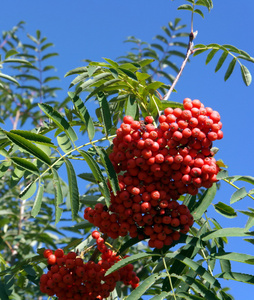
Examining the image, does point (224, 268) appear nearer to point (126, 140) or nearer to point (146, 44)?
point (126, 140)

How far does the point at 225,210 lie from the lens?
91.1 inches

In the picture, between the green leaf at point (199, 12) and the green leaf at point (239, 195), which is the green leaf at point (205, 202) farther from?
the green leaf at point (199, 12)

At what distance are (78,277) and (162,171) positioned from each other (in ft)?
2.79

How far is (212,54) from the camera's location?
10.2 ft

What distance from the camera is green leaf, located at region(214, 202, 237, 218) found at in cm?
229

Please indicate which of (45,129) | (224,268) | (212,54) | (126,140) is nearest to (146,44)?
(212,54)

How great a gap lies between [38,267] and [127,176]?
3.91ft

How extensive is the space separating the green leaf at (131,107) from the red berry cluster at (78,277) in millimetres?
792

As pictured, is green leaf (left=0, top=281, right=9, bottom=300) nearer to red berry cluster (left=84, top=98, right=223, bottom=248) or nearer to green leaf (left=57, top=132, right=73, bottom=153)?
red berry cluster (left=84, top=98, right=223, bottom=248)

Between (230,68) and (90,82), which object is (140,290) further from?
(230,68)

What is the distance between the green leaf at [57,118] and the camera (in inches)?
90.0

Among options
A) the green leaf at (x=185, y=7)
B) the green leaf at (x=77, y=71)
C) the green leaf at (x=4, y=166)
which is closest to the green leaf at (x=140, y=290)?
the green leaf at (x=4, y=166)

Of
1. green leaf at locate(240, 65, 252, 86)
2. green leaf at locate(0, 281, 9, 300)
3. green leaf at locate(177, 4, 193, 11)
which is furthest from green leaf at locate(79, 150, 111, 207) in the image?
green leaf at locate(177, 4, 193, 11)

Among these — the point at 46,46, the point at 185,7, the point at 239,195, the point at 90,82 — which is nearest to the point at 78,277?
the point at 239,195
